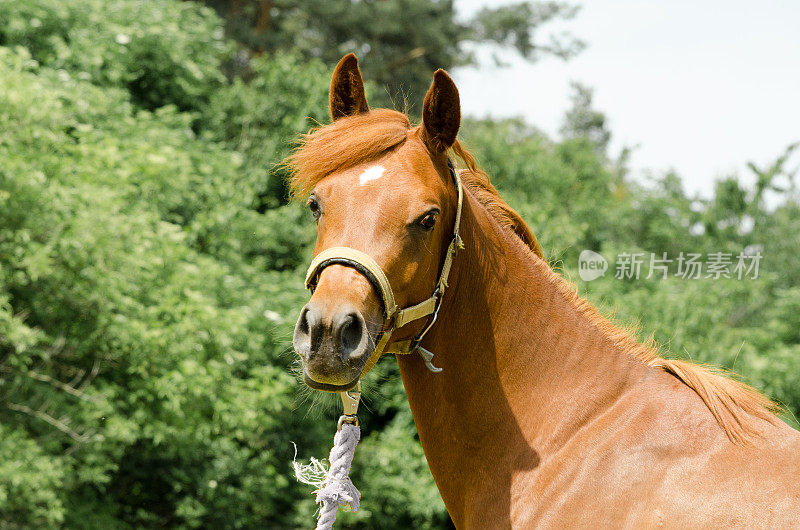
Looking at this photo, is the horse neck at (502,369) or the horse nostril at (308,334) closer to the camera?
the horse nostril at (308,334)

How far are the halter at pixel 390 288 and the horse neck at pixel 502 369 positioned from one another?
8 centimetres

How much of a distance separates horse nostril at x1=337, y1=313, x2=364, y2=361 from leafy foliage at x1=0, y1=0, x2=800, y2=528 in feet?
9.42

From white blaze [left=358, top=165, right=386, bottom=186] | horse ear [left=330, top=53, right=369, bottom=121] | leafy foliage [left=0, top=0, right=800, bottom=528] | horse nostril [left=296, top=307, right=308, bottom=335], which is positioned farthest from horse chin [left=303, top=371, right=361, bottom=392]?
leafy foliage [left=0, top=0, right=800, bottom=528]

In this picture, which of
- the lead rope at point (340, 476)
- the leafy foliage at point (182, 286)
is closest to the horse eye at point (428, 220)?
the lead rope at point (340, 476)

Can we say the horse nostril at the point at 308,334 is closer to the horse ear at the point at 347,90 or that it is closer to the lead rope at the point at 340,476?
the lead rope at the point at 340,476

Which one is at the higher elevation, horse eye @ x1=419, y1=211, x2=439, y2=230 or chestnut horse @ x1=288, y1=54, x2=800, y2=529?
horse eye @ x1=419, y1=211, x2=439, y2=230

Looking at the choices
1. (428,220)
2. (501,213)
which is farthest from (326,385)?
(501,213)

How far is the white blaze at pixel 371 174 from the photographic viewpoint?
105 inches

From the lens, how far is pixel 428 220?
104 inches

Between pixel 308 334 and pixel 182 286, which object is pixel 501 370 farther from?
pixel 182 286

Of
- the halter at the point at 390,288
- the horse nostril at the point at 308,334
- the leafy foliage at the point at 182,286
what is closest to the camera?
the horse nostril at the point at 308,334

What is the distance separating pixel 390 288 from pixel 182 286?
23.9 feet

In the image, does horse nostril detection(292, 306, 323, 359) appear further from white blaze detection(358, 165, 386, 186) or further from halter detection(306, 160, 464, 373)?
white blaze detection(358, 165, 386, 186)

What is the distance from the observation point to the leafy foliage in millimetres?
8125
